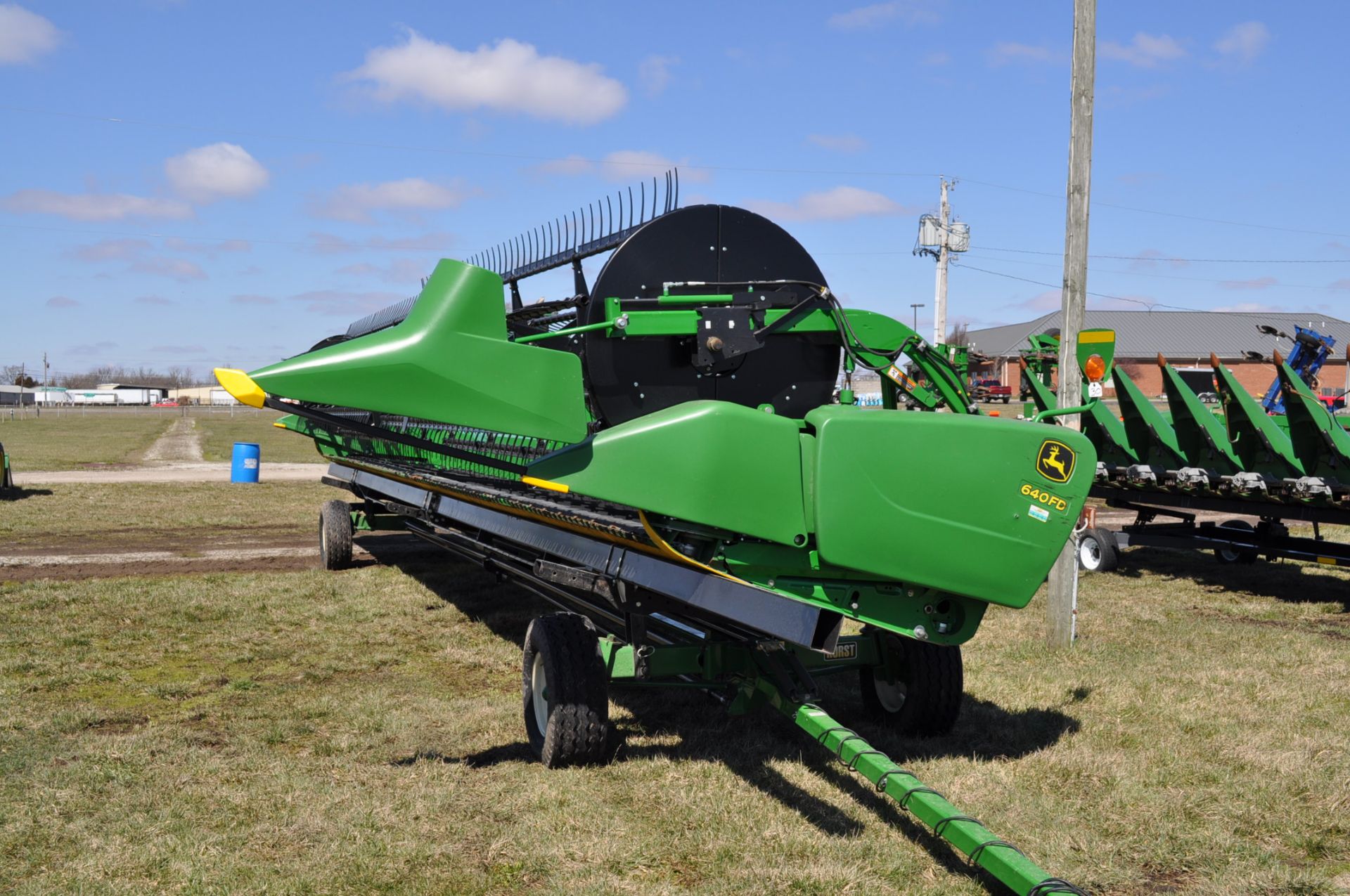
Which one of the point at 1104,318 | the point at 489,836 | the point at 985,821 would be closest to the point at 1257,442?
the point at 985,821

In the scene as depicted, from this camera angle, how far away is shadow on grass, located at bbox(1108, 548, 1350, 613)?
10.4m

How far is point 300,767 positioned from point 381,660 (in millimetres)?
2321

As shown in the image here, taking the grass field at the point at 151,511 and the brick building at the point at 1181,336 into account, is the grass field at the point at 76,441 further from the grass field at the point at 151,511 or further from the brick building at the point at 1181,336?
the brick building at the point at 1181,336

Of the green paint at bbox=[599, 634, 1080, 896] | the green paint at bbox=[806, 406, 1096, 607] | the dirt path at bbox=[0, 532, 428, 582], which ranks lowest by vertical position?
the dirt path at bbox=[0, 532, 428, 582]

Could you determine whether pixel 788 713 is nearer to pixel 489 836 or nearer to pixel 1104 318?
pixel 489 836

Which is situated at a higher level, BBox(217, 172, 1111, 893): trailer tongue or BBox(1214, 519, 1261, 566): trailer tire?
BBox(217, 172, 1111, 893): trailer tongue

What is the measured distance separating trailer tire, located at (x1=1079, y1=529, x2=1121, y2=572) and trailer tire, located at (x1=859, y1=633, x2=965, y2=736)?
6504 millimetres

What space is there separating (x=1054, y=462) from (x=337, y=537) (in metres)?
8.27

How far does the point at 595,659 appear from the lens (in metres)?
5.11

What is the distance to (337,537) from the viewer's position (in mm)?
11070

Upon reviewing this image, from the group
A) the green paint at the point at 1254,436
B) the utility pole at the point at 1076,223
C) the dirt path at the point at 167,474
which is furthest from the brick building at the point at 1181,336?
the utility pole at the point at 1076,223

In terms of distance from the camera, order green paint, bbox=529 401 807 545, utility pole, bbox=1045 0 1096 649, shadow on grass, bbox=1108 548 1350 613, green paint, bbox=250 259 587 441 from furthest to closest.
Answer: shadow on grass, bbox=1108 548 1350 613, utility pole, bbox=1045 0 1096 649, green paint, bbox=250 259 587 441, green paint, bbox=529 401 807 545

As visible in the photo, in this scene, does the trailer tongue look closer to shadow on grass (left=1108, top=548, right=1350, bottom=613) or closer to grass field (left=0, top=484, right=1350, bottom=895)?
grass field (left=0, top=484, right=1350, bottom=895)

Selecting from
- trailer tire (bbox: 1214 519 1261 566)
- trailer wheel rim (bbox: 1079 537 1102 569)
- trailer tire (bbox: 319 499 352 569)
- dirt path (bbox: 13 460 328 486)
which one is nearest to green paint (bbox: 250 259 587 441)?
trailer tire (bbox: 319 499 352 569)
